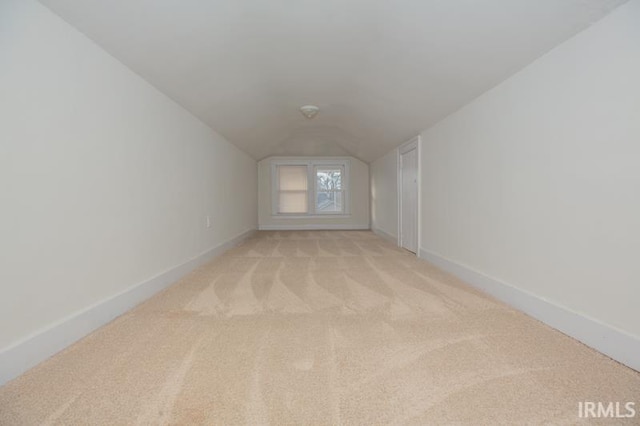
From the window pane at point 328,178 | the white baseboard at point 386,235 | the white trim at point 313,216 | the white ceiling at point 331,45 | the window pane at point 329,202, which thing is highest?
the white ceiling at point 331,45

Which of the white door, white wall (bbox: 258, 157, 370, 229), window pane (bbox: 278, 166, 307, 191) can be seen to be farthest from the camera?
window pane (bbox: 278, 166, 307, 191)

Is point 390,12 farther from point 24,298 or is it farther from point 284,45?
point 24,298

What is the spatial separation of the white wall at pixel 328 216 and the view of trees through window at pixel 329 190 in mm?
254

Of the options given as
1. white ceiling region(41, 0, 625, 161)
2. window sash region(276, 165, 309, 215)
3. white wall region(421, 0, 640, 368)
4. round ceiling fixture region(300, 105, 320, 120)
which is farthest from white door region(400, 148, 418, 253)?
window sash region(276, 165, 309, 215)

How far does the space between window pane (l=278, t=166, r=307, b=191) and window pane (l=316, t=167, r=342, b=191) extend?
14.6 inches

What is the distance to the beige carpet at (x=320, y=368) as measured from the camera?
1.19m

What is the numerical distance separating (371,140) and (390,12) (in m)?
3.83

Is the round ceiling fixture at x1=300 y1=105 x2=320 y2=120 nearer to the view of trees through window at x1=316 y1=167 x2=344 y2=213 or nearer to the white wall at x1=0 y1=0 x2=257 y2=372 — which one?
the white wall at x1=0 y1=0 x2=257 y2=372

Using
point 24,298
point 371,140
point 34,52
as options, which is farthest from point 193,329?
point 371,140

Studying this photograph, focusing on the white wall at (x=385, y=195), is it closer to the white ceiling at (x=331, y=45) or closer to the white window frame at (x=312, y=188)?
the white window frame at (x=312, y=188)

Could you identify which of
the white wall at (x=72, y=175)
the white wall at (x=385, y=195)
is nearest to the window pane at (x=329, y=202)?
the white wall at (x=385, y=195)

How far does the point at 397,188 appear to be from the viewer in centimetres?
563

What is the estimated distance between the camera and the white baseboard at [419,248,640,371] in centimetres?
152

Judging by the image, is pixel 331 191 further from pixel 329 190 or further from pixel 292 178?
pixel 292 178
